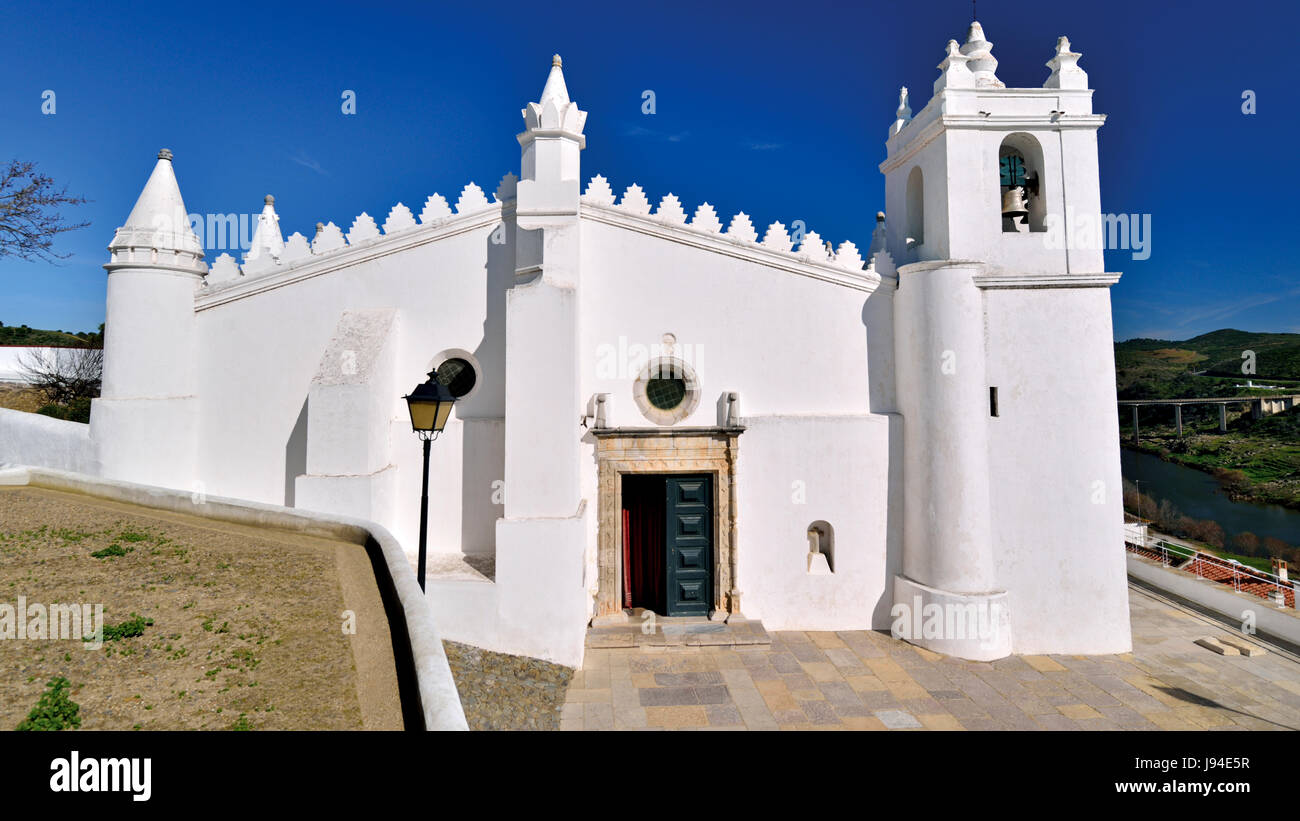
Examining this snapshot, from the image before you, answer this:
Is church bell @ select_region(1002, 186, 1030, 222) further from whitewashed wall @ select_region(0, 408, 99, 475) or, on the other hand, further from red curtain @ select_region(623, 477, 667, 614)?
whitewashed wall @ select_region(0, 408, 99, 475)

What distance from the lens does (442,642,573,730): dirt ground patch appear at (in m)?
7.32

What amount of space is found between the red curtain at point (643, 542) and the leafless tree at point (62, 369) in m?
19.6

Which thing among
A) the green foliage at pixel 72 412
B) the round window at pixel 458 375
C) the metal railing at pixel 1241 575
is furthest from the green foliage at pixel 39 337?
the metal railing at pixel 1241 575

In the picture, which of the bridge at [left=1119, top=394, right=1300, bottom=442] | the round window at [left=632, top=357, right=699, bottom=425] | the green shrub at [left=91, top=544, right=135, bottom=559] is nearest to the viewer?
the green shrub at [left=91, top=544, right=135, bottom=559]

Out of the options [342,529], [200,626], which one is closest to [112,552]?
[342,529]

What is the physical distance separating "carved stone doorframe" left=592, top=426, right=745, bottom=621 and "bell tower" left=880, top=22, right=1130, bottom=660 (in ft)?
9.95

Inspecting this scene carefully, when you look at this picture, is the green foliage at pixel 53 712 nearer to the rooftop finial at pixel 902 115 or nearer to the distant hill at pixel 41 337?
the rooftop finial at pixel 902 115

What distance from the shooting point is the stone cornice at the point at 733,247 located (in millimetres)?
10750

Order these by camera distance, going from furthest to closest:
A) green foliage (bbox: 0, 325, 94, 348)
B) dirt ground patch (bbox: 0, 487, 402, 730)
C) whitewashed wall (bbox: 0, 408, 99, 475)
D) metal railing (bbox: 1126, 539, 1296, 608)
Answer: green foliage (bbox: 0, 325, 94, 348), metal railing (bbox: 1126, 539, 1296, 608), whitewashed wall (bbox: 0, 408, 99, 475), dirt ground patch (bbox: 0, 487, 402, 730)

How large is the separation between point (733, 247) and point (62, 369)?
80.9 ft

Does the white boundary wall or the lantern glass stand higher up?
the lantern glass

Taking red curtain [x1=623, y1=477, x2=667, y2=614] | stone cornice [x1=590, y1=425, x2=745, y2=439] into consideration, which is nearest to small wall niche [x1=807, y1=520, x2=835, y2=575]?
stone cornice [x1=590, y1=425, x2=745, y2=439]
